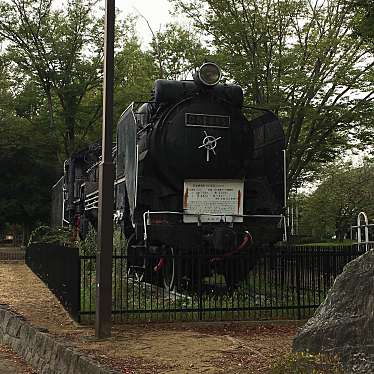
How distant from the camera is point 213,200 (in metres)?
12.0

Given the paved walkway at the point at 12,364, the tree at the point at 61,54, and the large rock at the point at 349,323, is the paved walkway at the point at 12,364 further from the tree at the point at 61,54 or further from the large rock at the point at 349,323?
the tree at the point at 61,54

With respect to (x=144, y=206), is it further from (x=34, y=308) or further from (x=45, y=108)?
(x=45, y=108)

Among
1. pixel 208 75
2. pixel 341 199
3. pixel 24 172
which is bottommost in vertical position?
pixel 341 199

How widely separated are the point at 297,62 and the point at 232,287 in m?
13.2

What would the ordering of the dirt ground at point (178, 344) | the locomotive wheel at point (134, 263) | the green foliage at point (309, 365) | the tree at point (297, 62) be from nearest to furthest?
the green foliage at point (309, 365)
the dirt ground at point (178, 344)
the locomotive wheel at point (134, 263)
the tree at point (297, 62)

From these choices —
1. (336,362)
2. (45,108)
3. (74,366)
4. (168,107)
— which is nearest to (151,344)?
(74,366)

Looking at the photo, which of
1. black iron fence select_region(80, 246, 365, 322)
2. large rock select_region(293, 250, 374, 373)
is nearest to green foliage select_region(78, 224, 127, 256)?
black iron fence select_region(80, 246, 365, 322)

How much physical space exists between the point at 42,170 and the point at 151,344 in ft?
90.4

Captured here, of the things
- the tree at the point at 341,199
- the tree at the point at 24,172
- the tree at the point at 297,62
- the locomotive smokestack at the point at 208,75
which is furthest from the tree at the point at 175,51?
the tree at the point at 341,199

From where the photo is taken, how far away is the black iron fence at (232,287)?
32.7ft

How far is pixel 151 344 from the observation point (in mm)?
8047

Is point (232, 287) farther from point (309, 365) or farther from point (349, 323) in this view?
point (309, 365)

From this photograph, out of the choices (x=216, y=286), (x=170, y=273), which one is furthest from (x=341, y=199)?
(x=216, y=286)

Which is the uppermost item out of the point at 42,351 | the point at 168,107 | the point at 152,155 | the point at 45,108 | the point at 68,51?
the point at 68,51
